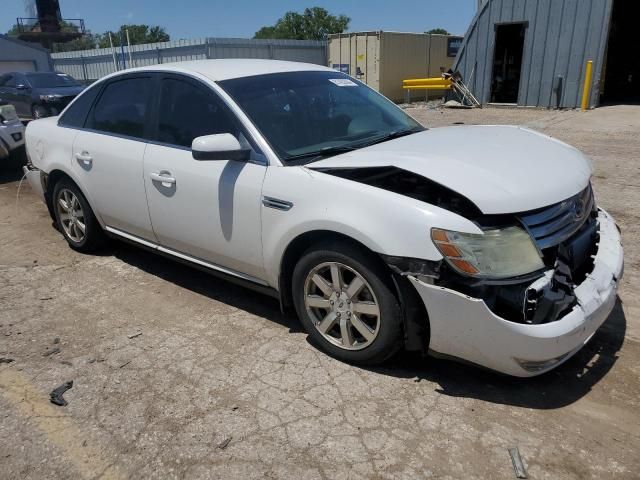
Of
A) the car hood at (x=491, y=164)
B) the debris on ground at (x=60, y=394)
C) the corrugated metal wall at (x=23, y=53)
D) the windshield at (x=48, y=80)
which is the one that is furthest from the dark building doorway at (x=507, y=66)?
the corrugated metal wall at (x=23, y=53)

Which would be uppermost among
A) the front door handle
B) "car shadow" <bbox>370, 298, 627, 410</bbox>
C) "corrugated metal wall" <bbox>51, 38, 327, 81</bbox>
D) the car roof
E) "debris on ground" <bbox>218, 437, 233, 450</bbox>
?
Result: "corrugated metal wall" <bbox>51, 38, 327, 81</bbox>

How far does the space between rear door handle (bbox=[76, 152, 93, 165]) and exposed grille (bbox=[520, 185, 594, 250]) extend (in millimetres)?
3379

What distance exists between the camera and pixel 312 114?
359 cm

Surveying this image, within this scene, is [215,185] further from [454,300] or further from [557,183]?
[557,183]

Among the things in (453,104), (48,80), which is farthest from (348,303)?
(453,104)

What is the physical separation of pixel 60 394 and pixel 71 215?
7.79 ft

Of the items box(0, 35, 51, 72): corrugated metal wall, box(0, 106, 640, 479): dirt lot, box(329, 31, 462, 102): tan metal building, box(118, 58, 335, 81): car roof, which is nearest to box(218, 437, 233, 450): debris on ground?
box(0, 106, 640, 479): dirt lot

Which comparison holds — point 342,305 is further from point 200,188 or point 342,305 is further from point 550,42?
point 550,42

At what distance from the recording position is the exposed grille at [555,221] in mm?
2611

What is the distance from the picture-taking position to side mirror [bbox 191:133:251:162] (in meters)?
3.09

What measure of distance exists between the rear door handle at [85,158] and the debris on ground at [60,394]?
78.4 inches

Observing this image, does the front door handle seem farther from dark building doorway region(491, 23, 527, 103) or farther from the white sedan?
dark building doorway region(491, 23, 527, 103)

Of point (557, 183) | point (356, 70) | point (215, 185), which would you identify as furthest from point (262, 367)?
point (356, 70)

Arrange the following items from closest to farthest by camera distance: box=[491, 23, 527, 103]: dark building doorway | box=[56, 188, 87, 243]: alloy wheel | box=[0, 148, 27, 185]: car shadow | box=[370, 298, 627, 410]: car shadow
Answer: box=[370, 298, 627, 410]: car shadow → box=[56, 188, 87, 243]: alloy wheel → box=[0, 148, 27, 185]: car shadow → box=[491, 23, 527, 103]: dark building doorway
